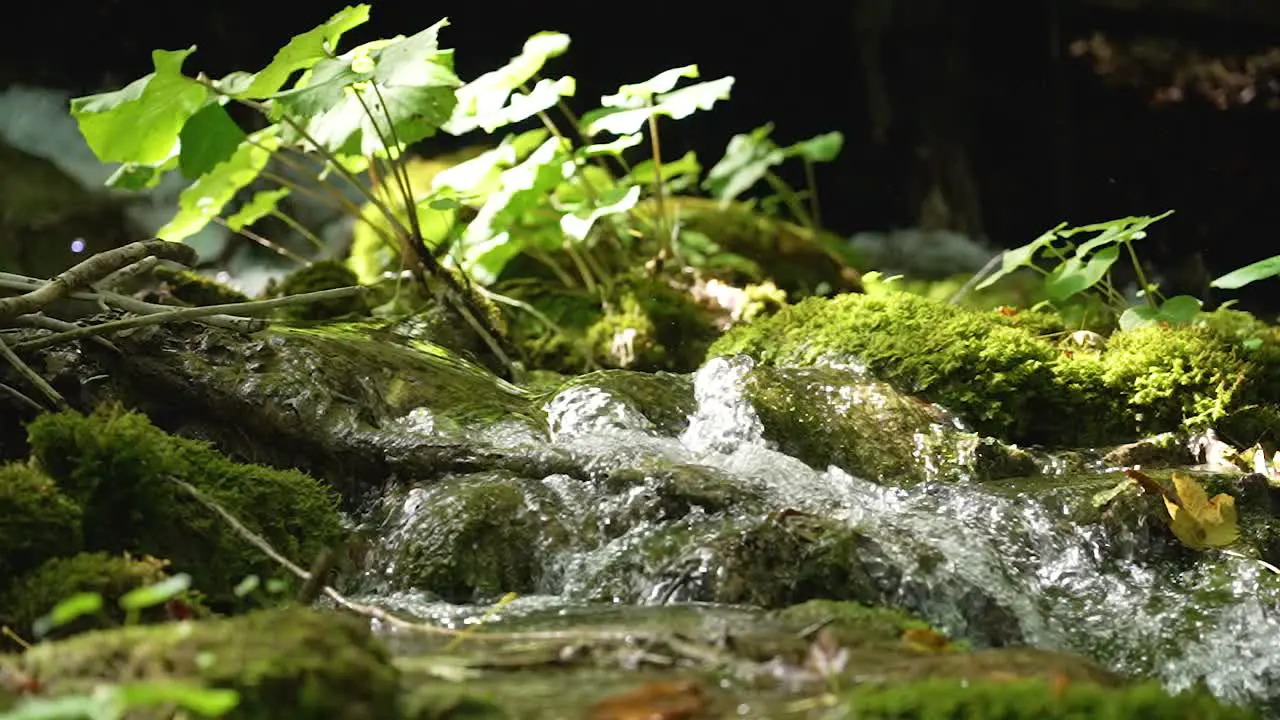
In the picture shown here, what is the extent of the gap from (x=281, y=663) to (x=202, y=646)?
0.12 m

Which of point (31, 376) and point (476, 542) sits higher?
point (31, 376)

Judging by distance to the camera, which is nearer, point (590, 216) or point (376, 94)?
point (376, 94)

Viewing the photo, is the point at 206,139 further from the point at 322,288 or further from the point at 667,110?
the point at 667,110

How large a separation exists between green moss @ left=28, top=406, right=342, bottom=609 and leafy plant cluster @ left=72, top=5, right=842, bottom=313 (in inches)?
47.8

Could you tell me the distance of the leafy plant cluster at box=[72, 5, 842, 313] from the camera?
3.58 meters

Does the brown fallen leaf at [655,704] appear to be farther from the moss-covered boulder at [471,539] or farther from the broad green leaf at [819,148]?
the broad green leaf at [819,148]

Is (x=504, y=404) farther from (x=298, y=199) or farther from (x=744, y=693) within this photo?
(x=298, y=199)

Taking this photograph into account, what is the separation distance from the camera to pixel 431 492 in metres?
3.05

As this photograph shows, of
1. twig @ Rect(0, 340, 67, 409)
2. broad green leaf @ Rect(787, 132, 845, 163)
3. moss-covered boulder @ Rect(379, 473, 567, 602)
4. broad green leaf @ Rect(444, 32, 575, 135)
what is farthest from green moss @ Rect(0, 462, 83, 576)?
broad green leaf @ Rect(787, 132, 845, 163)

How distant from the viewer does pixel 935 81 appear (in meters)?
8.86

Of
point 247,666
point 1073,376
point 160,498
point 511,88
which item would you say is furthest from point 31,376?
point 1073,376

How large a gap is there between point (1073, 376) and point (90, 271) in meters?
3.08

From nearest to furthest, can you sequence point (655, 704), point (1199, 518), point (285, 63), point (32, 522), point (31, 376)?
point (655, 704), point (32, 522), point (31, 376), point (1199, 518), point (285, 63)

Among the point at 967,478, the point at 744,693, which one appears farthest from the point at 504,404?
the point at 744,693
